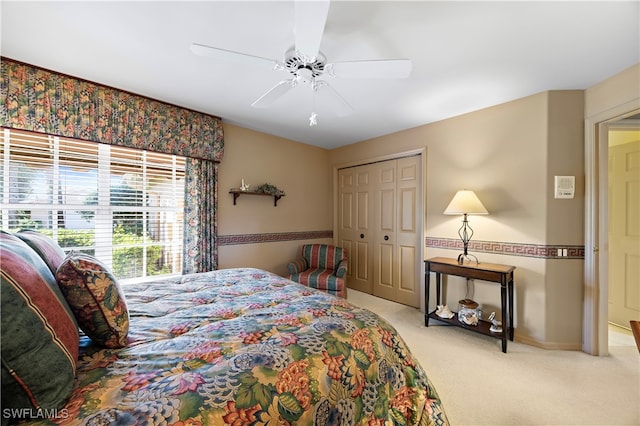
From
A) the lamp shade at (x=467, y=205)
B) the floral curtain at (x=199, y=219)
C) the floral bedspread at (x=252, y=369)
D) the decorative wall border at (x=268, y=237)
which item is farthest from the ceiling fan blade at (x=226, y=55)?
the decorative wall border at (x=268, y=237)

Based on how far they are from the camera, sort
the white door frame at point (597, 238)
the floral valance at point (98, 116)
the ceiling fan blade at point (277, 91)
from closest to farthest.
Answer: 1. the ceiling fan blade at point (277, 91)
2. the floral valance at point (98, 116)
3. the white door frame at point (597, 238)

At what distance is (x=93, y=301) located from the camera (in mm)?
997

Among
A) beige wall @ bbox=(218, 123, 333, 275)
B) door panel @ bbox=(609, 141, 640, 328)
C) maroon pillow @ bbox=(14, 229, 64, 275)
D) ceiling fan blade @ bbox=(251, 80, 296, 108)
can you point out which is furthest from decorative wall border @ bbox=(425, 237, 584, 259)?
maroon pillow @ bbox=(14, 229, 64, 275)

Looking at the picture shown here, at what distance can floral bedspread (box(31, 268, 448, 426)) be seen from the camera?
758mm

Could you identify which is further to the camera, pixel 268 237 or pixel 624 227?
pixel 268 237

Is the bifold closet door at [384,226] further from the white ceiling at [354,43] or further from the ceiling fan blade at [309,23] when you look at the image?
the ceiling fan blade at [309,23]

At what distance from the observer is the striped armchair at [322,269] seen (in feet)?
11.3

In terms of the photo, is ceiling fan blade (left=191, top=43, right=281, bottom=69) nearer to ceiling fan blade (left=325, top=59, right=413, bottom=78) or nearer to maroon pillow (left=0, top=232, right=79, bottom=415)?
ceiling fan blade (left=325, top=59, right=413, bottom=78)

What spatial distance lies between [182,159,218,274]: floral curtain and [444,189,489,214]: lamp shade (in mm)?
2738

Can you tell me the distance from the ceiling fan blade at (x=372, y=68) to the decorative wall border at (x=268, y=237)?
8.02ft

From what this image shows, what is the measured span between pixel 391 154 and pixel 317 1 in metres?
2.84

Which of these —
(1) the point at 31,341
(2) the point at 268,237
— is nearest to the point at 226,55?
(1) the point at 31,341

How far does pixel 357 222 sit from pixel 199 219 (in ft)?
7.97

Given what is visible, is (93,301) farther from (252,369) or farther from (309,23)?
(309,23)
